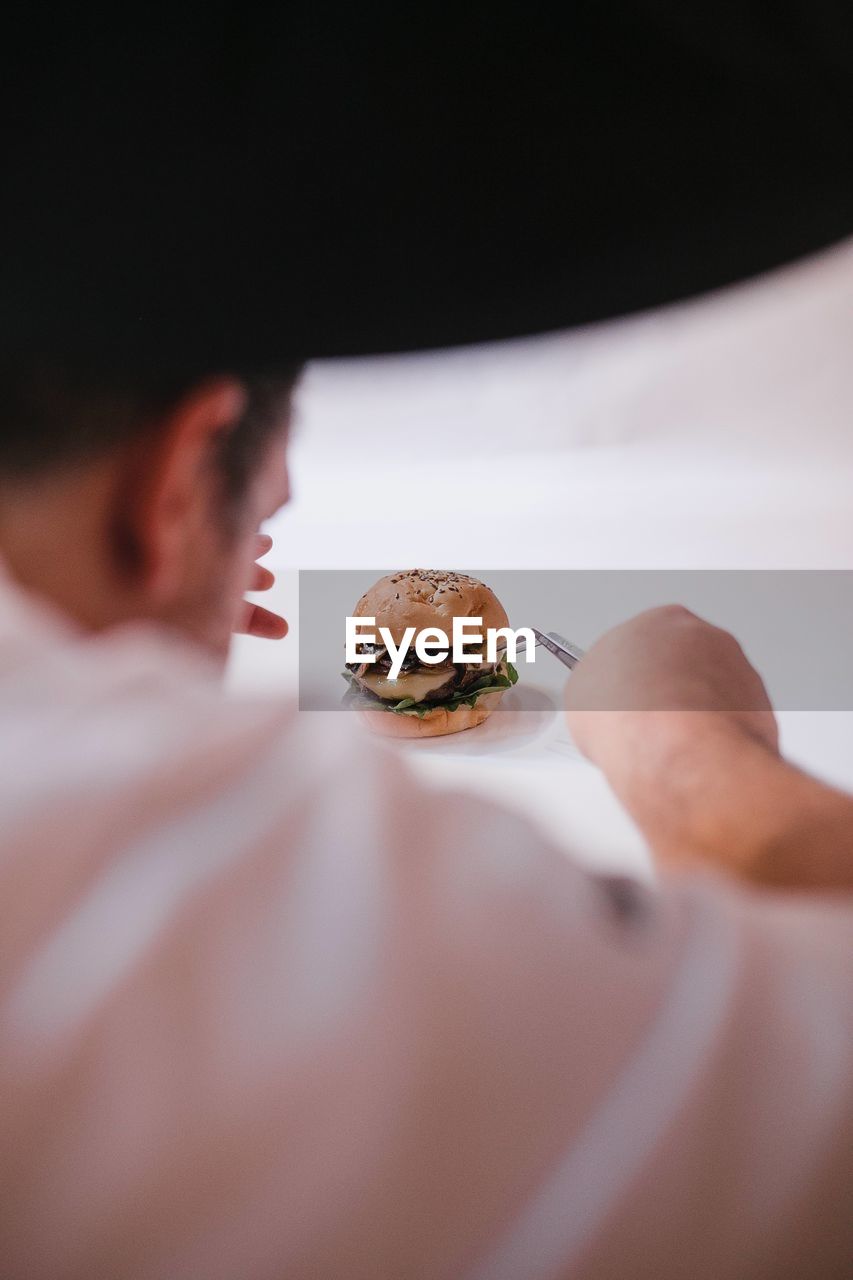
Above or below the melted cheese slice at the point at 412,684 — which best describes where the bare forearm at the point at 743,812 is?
below

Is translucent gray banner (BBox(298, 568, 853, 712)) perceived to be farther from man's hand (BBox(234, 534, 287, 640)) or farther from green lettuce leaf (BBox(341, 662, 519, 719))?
man's hand (BBox(234, 534, 287, 640))

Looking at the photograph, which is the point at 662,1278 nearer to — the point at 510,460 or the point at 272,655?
the point at 272,655

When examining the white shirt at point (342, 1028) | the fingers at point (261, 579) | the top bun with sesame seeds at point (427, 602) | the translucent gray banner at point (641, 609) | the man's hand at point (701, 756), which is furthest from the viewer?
the top bun with sesame seeds at point (427, 602)

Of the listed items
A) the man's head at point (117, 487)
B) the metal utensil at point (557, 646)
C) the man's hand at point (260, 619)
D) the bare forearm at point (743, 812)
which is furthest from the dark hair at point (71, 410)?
the metal utensil at point (557, 646)

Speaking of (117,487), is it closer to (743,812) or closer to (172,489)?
(172,489)

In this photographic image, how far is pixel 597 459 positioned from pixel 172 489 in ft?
3.51

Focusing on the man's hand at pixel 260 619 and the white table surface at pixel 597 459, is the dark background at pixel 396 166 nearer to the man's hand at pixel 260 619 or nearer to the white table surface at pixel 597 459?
the man's hand at pixel 260 619

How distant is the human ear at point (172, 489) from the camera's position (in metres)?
0.24

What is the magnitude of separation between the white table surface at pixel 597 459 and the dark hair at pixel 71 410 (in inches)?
27.8

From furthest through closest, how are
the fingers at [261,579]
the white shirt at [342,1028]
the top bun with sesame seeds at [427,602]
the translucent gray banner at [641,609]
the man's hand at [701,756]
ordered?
the top bun with sesame seeds at [427,602] → the translucent gray banner at [641,609] → the fingers at [261,579] → the man's hand at [701,756] → the white shirt at [342,1028]

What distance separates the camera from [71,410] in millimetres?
244

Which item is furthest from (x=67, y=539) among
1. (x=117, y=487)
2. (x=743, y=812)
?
(x=743, y=812)

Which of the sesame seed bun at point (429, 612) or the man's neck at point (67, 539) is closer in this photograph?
the man's neck at point (67, 539)

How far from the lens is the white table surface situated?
1076mm
